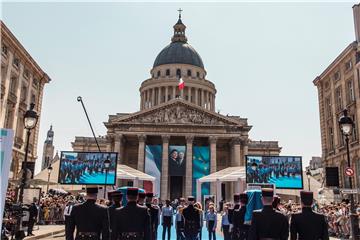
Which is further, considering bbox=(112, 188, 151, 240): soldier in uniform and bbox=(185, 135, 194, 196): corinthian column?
bbox=(185, 135, 194, 196): corinthian column

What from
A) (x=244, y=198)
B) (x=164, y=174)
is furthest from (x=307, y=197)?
(x=164, y=174)

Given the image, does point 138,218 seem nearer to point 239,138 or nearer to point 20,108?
point 20,108

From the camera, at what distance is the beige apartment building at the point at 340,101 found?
3309cm

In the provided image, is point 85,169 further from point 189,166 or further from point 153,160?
point 189,166

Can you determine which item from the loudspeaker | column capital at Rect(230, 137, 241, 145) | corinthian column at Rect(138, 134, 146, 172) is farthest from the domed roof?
the loudspeaker

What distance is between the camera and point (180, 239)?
45.8 feet

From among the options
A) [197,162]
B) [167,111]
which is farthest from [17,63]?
[197,162]

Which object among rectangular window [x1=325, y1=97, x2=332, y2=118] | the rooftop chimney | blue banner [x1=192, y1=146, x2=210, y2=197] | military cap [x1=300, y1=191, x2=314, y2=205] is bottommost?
military cap [x1=300, y1=191, x2=314, y2=205]

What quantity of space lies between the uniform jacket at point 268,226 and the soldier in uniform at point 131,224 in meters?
2.01

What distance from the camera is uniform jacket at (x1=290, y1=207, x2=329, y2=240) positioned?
616 centimetres

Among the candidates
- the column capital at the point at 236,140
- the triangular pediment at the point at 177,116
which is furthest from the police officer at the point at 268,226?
the column capital at the point at 236,140

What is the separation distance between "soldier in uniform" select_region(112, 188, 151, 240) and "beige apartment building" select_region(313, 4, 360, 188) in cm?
3091

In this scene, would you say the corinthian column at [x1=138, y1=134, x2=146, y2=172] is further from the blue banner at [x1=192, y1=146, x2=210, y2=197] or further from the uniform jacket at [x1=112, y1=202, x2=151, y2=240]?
the uniform jacket at [x1=112, y1=202, x2=151, y2=240]

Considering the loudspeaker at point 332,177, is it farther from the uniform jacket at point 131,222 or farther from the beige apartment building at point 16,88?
the beige apartment building at point 16,88
